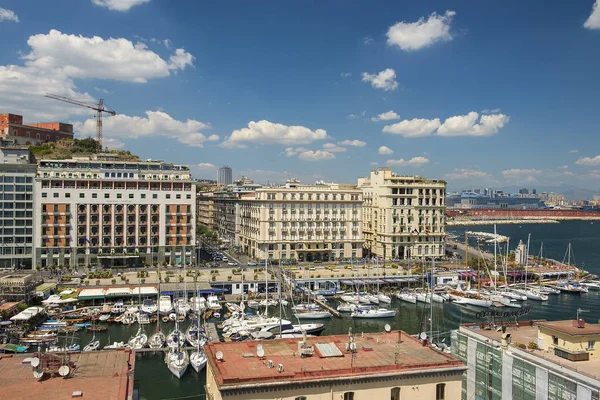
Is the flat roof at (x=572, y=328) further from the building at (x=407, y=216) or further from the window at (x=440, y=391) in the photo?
the building at (x=407, y=216)

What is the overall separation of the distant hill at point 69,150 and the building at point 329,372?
74.1 meters

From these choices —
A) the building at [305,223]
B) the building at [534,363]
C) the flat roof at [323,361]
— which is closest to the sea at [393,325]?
Answer: the building at [534,363]

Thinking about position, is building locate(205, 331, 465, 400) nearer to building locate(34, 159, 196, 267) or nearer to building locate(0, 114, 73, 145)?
building locate(34, 159, 196, 267)

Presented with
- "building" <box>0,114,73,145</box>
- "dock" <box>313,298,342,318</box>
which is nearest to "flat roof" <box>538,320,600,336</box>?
"dock" <box>313,298,342,318</box>

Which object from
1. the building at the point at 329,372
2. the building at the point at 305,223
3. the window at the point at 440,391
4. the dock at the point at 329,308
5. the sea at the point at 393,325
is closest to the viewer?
the building at the point at 329,372

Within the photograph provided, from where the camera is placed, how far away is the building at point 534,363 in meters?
20.5

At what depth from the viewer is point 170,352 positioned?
1545 inches

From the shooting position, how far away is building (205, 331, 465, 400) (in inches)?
685

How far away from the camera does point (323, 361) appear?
19.7 metres

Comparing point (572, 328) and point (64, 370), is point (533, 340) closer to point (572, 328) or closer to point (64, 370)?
point (572, 328)

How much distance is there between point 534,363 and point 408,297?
40.9 m

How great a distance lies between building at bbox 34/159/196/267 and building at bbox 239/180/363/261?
11845 mm

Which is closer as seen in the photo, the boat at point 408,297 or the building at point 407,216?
the boat at point 408,297

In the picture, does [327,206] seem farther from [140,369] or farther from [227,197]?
[140,369]
